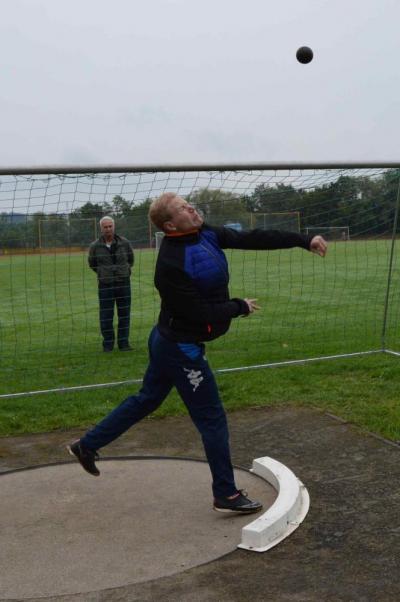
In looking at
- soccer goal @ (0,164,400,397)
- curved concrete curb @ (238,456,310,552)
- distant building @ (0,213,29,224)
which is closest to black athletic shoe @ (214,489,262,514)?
curved concrete curb @ (238,456,310,552)

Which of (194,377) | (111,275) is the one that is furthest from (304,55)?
(194,377)

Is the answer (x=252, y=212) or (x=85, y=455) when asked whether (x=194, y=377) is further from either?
(x=252, y=212)

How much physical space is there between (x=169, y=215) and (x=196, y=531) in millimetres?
1905

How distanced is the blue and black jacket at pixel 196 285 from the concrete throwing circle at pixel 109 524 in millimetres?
1153

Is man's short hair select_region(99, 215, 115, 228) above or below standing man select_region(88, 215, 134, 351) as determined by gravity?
above

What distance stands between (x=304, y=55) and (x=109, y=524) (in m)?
6.04

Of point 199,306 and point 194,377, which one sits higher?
point 199,306

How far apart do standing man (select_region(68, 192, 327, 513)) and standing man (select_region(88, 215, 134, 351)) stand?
5518 millimetres

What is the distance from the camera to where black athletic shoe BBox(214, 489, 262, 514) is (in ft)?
16.1

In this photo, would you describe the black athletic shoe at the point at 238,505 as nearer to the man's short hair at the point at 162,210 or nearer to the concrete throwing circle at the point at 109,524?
the concrete throwing circle at the point at 109,524

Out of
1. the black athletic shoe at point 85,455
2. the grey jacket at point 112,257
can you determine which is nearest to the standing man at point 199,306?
the black athletic shoe at point 85,455

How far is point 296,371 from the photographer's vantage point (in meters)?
9.26

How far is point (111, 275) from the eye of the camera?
11.5 metres

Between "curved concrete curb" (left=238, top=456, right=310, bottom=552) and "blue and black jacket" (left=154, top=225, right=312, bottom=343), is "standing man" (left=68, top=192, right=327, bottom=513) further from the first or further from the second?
"curved concrete curb" (left=238, top=456, right=310, bottom=552)
